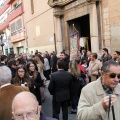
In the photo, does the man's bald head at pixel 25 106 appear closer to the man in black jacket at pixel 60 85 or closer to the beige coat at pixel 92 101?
the beige coat at pixel 92 101

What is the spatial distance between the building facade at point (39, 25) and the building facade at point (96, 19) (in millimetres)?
2113

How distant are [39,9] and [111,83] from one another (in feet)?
70.1

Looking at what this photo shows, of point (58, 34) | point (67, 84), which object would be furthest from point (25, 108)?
point (58, 34)

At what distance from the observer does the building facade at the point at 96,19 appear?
43.5ft

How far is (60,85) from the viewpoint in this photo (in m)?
5.91

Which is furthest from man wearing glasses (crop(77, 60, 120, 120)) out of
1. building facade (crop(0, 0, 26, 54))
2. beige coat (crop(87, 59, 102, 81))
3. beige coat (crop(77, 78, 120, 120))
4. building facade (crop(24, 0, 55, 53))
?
building facade (crop(0, 0, 26, 54))

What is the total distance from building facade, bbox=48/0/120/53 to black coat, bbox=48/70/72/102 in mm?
7578

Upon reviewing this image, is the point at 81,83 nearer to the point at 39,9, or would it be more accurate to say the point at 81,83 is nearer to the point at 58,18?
the point at 58,18

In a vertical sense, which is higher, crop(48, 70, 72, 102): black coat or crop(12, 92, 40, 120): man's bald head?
crop(12, 92, 40, 120): man's bald head

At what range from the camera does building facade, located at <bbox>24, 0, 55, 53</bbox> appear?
69.4 feet

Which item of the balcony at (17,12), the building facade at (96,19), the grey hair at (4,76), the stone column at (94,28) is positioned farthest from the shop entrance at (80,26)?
the grey hair at (4,76)

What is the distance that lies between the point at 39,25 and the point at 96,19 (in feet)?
34.4

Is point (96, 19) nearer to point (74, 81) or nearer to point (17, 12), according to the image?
point (74, 81)

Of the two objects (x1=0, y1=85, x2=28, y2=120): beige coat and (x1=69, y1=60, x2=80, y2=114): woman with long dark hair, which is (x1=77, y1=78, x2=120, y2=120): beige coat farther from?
(x1=69, y1=60, x2=80, y2=114): woman with long dark hair
